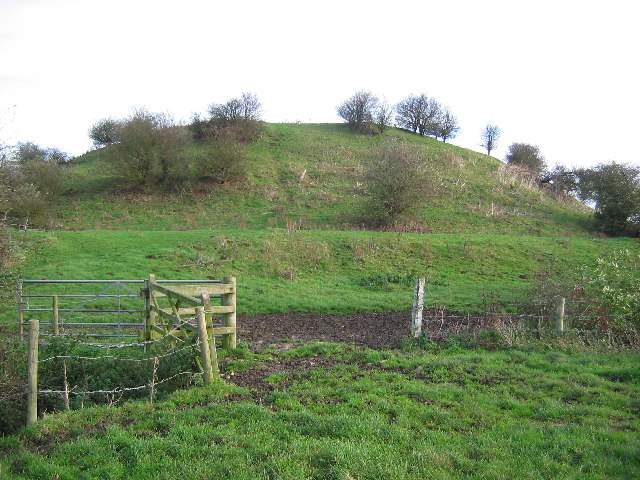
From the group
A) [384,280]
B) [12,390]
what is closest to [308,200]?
[384,280]

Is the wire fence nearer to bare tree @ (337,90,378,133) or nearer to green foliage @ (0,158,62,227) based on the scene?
green foliage @ (0,158,62,227)

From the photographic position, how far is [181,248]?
76.7ft

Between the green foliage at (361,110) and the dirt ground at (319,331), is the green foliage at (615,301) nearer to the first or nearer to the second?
the dirt ground at (319,331)

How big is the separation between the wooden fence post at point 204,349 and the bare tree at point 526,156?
61.6 m

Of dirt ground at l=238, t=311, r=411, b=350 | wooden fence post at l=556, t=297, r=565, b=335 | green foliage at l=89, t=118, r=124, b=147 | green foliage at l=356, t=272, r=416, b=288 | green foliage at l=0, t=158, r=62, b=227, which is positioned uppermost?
green foliage at l=89, t=118, r=124, b=147

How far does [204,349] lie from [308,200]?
31.4 meters

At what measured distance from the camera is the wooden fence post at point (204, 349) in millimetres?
7695

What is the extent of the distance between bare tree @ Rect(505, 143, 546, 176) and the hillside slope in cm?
1377

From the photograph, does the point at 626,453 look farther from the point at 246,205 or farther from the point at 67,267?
the point at 246,205

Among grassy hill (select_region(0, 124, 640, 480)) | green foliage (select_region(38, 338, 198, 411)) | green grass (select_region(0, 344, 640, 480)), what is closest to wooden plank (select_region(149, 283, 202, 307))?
green foliage (select_region(38, 338, 198, 411))

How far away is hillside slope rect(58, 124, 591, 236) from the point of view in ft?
111

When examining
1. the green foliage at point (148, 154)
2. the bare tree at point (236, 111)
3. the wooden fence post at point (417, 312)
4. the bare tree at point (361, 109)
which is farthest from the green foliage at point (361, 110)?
the wooden fence post at point (417, 312)

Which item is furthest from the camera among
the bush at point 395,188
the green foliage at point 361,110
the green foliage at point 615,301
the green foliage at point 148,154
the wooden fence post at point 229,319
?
the green foliage at point 361,110

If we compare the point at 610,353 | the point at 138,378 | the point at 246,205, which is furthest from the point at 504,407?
the point at 246,205
